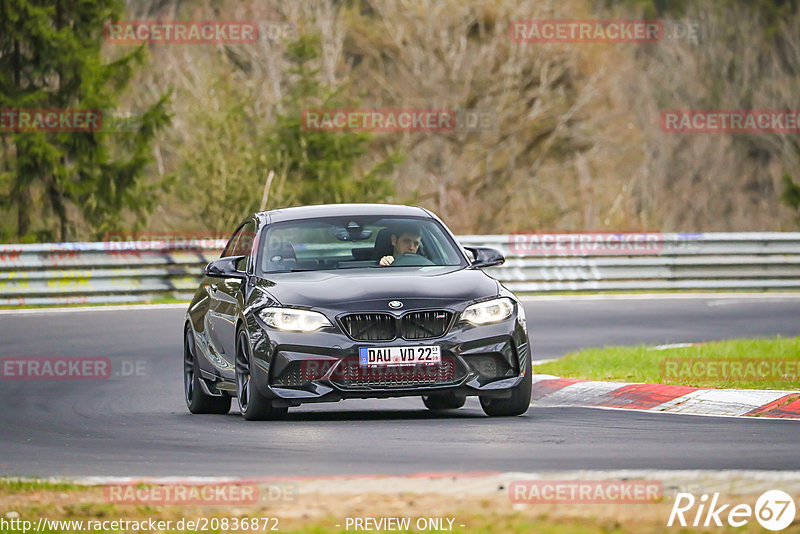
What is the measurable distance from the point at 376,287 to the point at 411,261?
0.96 meters

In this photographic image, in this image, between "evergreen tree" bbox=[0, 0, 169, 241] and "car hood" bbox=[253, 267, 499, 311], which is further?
"evergreen tree" bbox=[0, 0, 169, 241]

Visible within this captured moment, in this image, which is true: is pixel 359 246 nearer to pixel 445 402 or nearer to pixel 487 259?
pixel 487 259

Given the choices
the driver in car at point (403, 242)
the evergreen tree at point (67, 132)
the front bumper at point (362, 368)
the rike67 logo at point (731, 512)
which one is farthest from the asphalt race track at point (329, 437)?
the evergreen tree at point (67, 132)

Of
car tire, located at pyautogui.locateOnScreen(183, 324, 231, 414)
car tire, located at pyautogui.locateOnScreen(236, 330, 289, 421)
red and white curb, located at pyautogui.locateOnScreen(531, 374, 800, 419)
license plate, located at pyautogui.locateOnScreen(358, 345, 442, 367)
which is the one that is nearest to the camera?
license plate, located at pyautogui.locateOnScreen(358, 345, 442, 367)

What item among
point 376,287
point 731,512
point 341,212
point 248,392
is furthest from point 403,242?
point 731,512

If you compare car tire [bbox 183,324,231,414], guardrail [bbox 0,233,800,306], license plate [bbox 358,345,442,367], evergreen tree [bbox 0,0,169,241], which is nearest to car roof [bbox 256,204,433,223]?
car tire [bbox 183,324,231,414]

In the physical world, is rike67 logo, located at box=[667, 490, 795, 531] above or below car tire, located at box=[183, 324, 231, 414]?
above

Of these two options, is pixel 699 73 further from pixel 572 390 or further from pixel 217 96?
pixel 572 390

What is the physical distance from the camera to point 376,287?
1134 centimetres

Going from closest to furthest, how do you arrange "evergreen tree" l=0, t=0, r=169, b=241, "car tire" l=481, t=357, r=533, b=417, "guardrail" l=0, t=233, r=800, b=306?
"car tire" l=481, t=357, r=533, b=417, "guardrail" l=0, t=233, r=800, b=306, "evergreen tree" l=0, t=0, r=169, b=241

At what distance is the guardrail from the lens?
25.1 meters

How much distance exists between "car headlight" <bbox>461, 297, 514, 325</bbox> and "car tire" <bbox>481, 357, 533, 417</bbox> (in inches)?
16.2

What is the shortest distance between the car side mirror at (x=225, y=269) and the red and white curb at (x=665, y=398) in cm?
277

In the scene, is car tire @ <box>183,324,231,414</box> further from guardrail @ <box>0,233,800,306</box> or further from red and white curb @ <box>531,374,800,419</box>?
guardrail @ <box>0,233,800,306</box>
